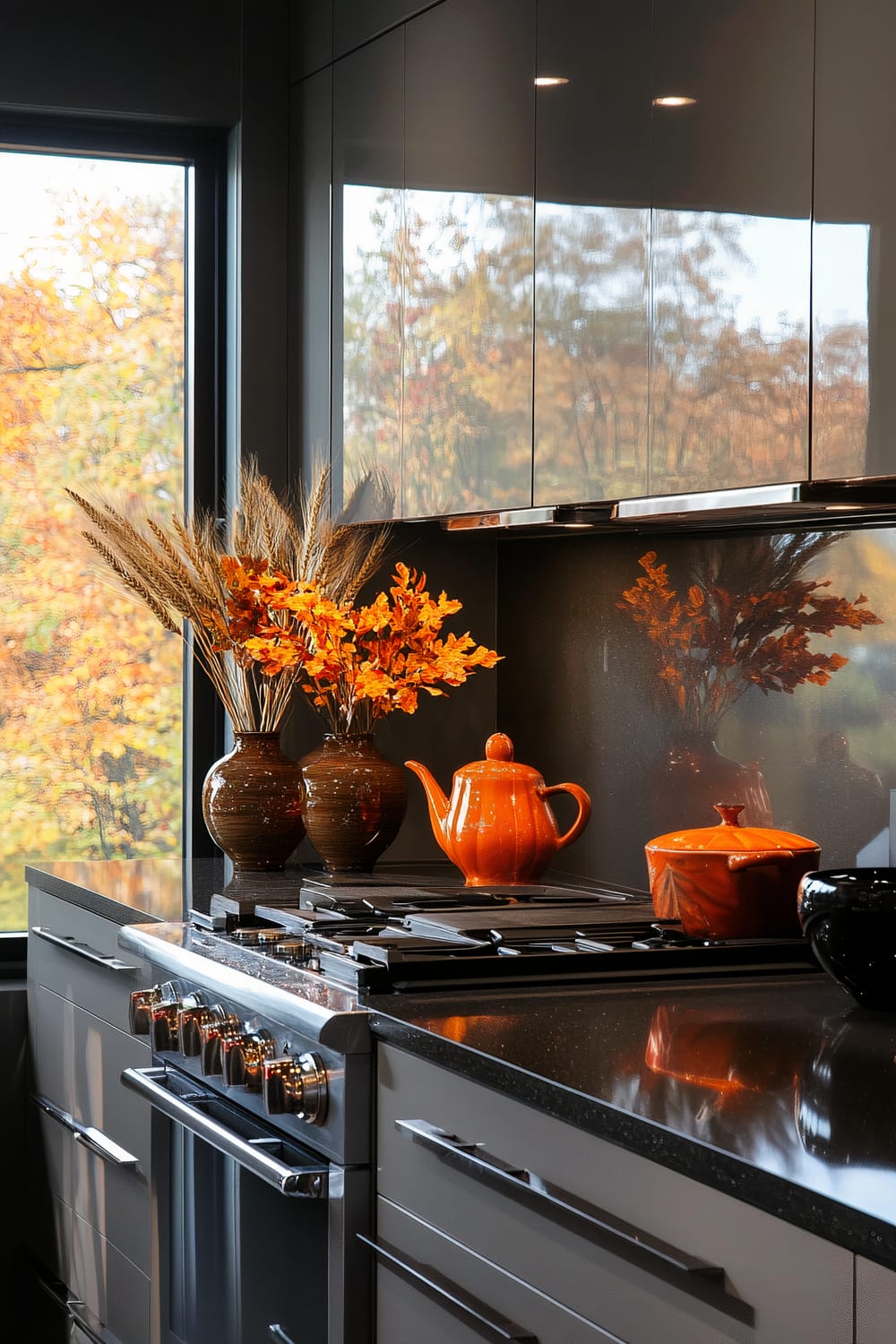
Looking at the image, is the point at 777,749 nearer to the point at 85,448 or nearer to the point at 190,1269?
the point at 190,1269

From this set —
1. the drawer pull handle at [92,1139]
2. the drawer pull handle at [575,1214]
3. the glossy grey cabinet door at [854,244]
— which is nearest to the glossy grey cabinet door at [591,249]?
the glossy grey cabinet door at [854,244]

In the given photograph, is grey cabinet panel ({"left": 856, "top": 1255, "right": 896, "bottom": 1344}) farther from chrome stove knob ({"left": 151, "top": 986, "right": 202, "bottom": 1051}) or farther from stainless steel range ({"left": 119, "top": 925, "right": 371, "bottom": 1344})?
chrome stove knob ({"left": 151, "top": 986, "right": 202, "bottom": 1051})

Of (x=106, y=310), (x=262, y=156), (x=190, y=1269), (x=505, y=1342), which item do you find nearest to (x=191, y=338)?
(x=106, y=310)

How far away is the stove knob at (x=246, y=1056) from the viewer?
1.82 meters

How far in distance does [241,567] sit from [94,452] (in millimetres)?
823

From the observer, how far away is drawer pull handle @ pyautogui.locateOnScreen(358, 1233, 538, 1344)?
53.7 inches

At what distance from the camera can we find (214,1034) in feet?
6.41

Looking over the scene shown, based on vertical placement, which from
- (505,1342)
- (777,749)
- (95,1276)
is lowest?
(95,1276)

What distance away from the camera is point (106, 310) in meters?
3.29

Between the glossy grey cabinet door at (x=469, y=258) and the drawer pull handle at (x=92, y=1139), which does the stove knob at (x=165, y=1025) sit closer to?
the drawer pull handle at (x=92, y=1139)

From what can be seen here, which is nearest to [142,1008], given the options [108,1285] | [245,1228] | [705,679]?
[245,1228]

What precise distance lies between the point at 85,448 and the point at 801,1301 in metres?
2.58

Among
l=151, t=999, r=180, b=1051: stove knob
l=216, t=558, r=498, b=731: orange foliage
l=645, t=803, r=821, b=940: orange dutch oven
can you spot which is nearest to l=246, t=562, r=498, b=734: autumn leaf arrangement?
l=216, t=558, r=498, b=731: orange foliage

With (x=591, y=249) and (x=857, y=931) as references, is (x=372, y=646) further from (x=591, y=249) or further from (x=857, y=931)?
(x=857, y=931)
